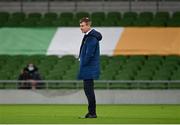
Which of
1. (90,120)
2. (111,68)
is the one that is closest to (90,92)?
(90,120)

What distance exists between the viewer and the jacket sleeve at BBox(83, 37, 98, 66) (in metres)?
14.5

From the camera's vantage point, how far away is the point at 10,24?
106ft

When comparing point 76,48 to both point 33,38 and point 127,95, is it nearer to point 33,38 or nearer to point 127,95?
point 33,38

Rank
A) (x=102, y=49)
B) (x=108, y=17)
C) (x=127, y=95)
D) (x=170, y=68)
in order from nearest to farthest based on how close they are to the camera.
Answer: (x=127, y=95) → (x=170, y=68) → (x=102, y=49) → (x=108, y=17)

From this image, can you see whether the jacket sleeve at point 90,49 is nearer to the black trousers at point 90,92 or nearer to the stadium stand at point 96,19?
the black trousers at point 90,92

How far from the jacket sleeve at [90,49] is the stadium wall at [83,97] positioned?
9.83m

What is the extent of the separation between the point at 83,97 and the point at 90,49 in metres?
10.2

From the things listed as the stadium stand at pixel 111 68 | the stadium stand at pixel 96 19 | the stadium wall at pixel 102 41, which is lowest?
the stadium stand at pixel 111 68

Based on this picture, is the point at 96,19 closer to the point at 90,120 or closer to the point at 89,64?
the point at 89,64

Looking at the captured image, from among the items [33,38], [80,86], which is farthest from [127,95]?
[33,38]

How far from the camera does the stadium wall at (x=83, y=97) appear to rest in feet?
79.9

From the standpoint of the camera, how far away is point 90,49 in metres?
14.5

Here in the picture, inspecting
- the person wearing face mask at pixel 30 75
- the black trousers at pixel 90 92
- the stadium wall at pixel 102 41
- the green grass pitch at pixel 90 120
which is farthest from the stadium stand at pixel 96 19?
the black trousers at pixel 90 92

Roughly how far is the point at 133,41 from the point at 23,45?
4.87 meters
